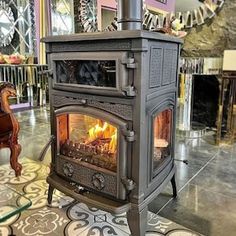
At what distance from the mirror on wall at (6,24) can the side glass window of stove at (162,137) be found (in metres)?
4.07

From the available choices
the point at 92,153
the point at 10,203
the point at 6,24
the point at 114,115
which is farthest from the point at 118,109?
the point at 6,24

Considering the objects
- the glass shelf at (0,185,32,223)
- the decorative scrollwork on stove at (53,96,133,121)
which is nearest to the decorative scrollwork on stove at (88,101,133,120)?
the decorative scrollwork on stove at (53,96,133,121)

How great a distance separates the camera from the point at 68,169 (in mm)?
1531

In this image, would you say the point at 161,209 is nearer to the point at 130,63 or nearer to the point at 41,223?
the point at 41,223

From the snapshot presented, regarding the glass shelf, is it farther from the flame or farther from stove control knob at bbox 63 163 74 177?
the flame

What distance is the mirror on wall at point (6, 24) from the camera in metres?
4.59

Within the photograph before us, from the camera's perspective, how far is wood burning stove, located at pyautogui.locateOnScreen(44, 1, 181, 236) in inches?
47.3

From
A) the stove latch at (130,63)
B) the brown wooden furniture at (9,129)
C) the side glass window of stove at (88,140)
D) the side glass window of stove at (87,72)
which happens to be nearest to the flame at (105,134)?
the side glass window of stove at (88,140)

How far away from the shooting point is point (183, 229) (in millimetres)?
1460

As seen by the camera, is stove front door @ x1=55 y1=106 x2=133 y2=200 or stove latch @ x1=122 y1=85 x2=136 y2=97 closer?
stove latch @ x1=122 y1=85 x2=136 y2=97

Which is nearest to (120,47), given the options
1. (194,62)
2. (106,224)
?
(106,224)

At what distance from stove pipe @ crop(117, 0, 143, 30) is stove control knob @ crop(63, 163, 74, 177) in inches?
32.6

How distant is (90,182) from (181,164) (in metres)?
1.19

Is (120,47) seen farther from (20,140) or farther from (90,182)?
→ (20,140)
